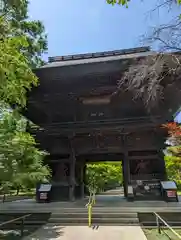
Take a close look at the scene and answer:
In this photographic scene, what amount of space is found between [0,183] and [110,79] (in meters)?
7.08

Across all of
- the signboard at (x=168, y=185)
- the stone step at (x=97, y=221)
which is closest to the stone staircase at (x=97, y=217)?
the stone step at (x=97, y=221)

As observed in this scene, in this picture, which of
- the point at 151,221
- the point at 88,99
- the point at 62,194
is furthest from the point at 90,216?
the point at 88,99

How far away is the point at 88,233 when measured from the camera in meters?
5.77

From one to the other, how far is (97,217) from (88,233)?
1.27 metres

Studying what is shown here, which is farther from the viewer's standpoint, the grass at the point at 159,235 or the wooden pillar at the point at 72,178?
the wooden pillar at the point at 72,178

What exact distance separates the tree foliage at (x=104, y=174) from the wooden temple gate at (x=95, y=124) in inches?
345

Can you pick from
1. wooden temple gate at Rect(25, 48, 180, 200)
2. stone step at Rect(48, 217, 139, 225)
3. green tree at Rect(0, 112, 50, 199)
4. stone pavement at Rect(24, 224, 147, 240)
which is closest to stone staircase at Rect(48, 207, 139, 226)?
stone step at Rect(48, 217, 139, 225)

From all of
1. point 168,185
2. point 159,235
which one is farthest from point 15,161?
point 168,185

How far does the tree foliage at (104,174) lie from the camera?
19997 mm

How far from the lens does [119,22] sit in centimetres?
566

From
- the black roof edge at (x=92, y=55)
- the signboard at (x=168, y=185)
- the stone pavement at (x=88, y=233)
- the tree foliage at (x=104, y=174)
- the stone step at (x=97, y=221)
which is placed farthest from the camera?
the tree foliage at (x=104, y=174)

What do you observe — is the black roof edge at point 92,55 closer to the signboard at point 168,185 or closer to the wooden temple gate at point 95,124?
the wooden temple gate at point 95,124

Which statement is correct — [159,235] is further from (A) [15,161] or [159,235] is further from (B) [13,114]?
(B) [13,114]

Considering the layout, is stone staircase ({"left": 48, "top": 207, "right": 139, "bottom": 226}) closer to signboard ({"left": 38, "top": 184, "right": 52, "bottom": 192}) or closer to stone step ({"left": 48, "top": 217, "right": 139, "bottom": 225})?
stone step ({"left": 48, "top": 217, "right": 139, "bottom": 225})
